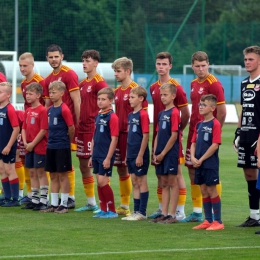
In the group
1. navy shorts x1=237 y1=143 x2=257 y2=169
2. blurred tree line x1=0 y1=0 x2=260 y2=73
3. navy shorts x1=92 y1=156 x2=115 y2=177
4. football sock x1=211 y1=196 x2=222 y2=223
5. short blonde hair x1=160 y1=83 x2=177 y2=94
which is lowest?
football sock x1=211 y1=196 x2=222 y2=223

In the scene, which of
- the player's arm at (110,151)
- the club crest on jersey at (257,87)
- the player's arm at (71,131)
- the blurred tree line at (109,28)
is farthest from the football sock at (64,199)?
the blurred tree line at (109,28)

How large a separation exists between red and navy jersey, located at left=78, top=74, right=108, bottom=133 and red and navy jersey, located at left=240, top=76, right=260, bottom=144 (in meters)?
2.38

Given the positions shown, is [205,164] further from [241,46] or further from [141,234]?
[241,46]

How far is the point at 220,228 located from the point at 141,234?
40.2 inches

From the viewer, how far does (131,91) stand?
1015 centimetres

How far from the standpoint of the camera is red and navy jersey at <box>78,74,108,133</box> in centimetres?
1122

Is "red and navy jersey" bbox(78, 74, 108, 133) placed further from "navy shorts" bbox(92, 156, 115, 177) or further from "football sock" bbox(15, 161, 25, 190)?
"football sock" bbox(15, 161, 25, 190)

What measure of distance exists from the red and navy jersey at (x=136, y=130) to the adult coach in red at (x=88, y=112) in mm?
1122

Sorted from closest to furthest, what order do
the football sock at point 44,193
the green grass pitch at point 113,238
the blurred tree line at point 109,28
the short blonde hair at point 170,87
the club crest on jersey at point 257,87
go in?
the green grass pitch at point 113,238 < the club crest on jersey at point 257,87 < the short blonde hair at point 170,87 < the football sock at point 44,193 < the blurred tree line at point 109,28

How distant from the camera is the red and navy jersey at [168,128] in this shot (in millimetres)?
9820

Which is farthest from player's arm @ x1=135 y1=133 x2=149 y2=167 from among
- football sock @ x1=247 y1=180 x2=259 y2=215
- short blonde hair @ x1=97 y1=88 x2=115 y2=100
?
football sock @ x1=247 y1=180 x2=259 y2=215

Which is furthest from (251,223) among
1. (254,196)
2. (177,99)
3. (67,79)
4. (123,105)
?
(67,79)

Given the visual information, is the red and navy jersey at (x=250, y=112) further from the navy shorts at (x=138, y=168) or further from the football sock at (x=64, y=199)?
the football sock at (x=64, y=199)

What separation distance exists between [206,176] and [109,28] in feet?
64.1
